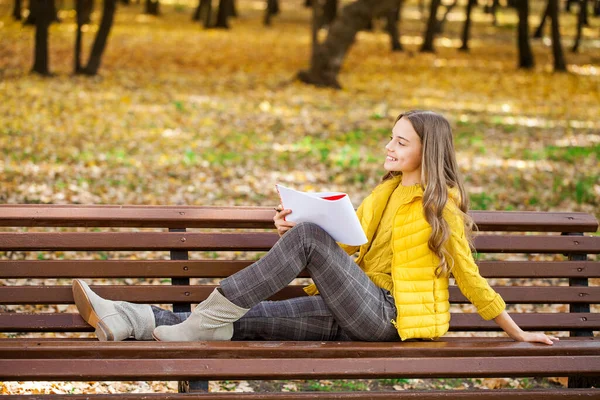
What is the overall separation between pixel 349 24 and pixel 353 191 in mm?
8731

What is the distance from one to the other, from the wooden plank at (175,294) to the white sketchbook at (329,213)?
60 cm

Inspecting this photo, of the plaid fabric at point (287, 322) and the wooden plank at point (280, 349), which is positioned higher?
the wooden plank at point (280, 349)

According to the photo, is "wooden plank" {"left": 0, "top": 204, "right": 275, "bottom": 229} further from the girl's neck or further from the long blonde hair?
the long blonde hair

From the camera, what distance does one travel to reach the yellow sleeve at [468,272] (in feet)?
11.5

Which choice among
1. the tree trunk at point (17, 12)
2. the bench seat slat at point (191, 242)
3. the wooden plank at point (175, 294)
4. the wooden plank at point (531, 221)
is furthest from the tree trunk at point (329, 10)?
the wooden plank at point (175, 294)

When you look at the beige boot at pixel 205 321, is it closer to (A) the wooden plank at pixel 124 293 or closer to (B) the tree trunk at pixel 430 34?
(A) the wooden plank at pixel 124 293

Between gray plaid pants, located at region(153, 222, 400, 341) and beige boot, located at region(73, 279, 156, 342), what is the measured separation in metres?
0.08

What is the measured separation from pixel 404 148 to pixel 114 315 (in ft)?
4.72

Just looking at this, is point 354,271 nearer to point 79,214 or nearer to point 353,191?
point 79,214

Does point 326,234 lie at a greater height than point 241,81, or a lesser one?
greater

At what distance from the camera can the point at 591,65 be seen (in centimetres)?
2459

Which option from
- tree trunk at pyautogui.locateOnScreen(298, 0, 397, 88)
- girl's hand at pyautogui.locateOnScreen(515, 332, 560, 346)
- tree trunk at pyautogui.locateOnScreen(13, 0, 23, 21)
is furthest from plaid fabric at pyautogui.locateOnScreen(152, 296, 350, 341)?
tree trunk at pyautogui.locateOnScreen(13, 0, 23, 21)

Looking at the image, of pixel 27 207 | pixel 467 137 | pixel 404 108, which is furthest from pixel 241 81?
pixel 27 207

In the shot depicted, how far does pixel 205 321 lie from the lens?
349cm
